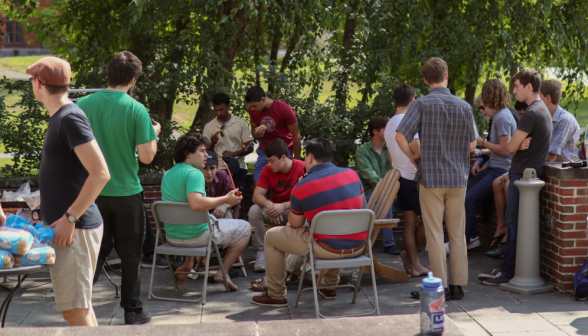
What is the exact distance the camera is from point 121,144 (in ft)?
13.4

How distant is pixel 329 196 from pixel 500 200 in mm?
2743

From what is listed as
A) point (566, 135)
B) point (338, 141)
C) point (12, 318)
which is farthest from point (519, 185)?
point (12, 318)

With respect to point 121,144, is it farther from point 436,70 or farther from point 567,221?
point 567,221

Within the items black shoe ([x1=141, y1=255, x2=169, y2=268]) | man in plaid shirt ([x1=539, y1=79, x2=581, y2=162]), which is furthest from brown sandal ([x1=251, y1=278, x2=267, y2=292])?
man in plaid shirt ([x1=539, y1=79, x2=581, y2=162])

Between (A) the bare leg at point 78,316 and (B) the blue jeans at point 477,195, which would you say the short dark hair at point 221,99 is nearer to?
(B) the blue jeans at point 477,195

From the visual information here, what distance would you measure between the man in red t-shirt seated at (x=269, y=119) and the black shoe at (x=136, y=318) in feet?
8.72

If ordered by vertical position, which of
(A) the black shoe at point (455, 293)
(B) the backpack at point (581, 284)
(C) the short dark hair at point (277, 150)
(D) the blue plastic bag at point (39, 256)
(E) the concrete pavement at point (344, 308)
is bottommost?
(E) the concrete pavement at point (344, 308)

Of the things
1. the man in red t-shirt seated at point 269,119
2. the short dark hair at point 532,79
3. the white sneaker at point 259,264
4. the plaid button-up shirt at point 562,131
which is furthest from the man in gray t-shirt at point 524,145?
the man in red t-shirt seated at point 269,119

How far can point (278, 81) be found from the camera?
25.2 ft

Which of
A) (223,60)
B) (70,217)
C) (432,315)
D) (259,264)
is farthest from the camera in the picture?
(223,60)

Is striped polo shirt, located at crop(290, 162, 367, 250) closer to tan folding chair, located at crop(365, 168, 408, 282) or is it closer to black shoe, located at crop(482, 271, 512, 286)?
tan folding chair, located at crop(365, 168, 408, 282)

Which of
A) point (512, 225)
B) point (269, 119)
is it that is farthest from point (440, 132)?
point (269, 119)

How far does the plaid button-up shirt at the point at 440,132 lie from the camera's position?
15.6ft

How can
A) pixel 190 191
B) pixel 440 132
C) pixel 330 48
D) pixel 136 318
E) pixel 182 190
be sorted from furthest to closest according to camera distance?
pixel 330 48
pixel 182 190
pixel 190 191
pixel 440 132
pixel 136 318
